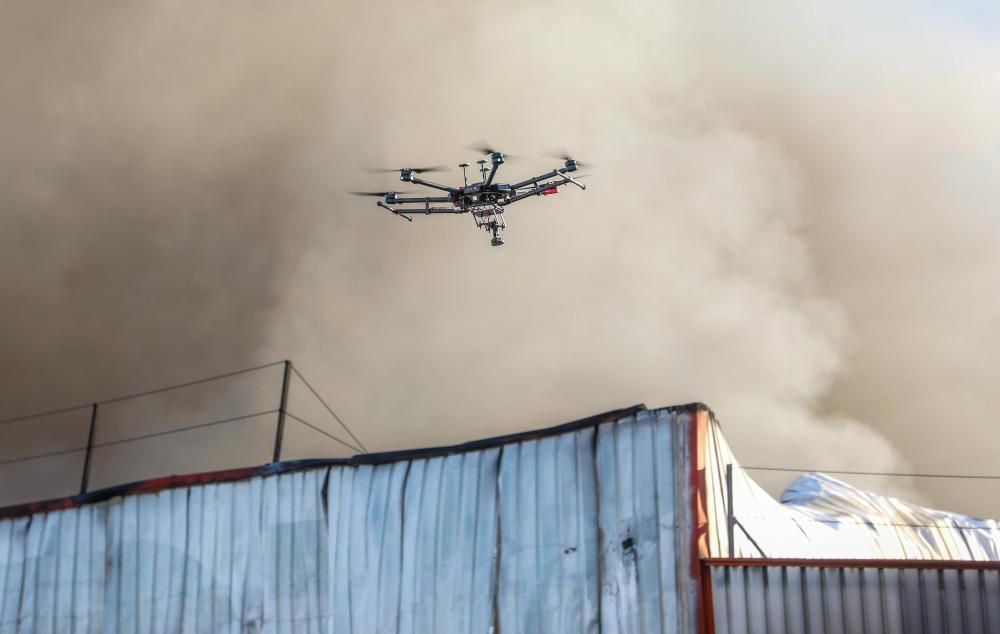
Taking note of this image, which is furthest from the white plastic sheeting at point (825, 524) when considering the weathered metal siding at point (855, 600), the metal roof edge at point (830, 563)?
the weathered metal siding at point (855, 600)

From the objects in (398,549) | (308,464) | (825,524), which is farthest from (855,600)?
(308,464)

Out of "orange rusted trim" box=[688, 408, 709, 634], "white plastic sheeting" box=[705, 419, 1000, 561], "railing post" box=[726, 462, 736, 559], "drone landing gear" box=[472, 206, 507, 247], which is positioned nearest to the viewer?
"orange rusted trim" box=[688, 408, 709, 634]

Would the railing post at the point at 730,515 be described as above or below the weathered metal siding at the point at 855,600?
above

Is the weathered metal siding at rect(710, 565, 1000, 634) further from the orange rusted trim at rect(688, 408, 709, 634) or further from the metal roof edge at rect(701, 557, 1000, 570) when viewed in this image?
the orange rusted trim at rect(688, 408, 709, 634)

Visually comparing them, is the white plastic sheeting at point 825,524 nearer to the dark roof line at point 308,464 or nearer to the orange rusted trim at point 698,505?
the orange rusted trim at point 698,505

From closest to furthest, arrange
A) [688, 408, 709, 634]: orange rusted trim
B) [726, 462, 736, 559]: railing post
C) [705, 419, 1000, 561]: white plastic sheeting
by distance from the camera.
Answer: [688, 408, 709, 634]: orange rusted trim → [726, 462, 736, 559]: railing post → [705, 419, 1000, 561]: white plastic sheeting

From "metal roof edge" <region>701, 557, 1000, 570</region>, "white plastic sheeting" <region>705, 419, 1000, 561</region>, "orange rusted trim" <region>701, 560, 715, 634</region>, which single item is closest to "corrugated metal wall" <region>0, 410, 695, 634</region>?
"orange rusted trim" <region>701, 560, 715, 634</region>

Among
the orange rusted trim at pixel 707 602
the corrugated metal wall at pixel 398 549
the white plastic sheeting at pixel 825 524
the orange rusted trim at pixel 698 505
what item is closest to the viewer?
the orange rusted trim at pixel 707 602
